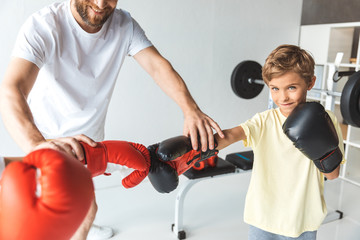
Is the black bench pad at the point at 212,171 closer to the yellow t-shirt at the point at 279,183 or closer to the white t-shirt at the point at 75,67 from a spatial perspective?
the white t-shirt at the point at 75,67

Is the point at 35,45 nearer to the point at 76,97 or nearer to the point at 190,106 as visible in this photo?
the point at 76,97

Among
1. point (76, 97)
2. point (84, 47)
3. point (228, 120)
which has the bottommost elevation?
point (228, 120)

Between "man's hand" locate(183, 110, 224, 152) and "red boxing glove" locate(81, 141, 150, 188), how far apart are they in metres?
0.19

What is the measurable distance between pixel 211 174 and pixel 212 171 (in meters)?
0.02

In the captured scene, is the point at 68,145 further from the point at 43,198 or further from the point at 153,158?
the point at 153,158

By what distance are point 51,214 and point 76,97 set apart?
1139 millimetres

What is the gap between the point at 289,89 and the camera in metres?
1.40

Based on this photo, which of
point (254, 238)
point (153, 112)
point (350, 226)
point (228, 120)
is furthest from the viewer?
point (228, 120)

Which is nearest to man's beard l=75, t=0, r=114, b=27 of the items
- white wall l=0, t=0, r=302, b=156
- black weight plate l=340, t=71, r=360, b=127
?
black weight plate l=340, t=71, r=360, b=127

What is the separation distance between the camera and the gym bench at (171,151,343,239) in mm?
2477

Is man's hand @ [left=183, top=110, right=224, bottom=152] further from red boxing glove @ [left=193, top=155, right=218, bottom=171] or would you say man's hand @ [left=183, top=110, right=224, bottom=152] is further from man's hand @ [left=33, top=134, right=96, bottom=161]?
red boxing glove @ [left=193, top=155, right=218, bottom=171]

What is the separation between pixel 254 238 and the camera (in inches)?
60.2

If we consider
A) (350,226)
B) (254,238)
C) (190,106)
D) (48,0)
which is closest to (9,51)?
(48,0)

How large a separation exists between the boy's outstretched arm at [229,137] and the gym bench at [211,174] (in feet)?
3.64
